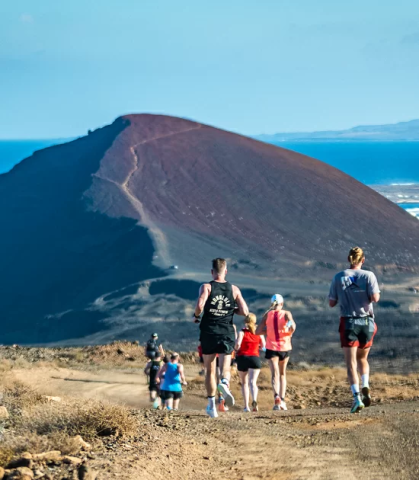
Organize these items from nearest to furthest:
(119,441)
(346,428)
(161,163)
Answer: (119,441)
(346,428)
(161,163)

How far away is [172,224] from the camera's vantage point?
32.5 metres

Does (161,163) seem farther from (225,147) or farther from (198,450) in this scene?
(198,450)

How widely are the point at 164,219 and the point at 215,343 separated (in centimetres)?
2427

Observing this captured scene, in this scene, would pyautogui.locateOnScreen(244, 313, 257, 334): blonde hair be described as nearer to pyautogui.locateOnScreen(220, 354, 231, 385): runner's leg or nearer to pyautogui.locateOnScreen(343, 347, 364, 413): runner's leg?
pyautogui.locateOnScreen(220, 354, 231, 385): runner's leg

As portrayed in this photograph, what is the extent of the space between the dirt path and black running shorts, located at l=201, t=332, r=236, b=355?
706 mm

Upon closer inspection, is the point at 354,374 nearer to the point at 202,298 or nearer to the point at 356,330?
the point at 356,330

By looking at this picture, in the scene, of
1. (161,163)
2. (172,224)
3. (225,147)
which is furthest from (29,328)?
(225,147)

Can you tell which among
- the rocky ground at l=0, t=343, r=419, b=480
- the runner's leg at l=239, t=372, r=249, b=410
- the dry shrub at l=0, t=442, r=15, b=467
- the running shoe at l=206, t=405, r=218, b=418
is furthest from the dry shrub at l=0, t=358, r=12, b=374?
the dry shrub at l=0, t=442, r=15, b=467

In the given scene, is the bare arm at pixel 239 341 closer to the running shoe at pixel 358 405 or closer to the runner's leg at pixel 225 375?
the runner's leg at pixel 225 375

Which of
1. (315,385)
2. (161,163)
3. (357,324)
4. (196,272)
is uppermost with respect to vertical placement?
(161,163)

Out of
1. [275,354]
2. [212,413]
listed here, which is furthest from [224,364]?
[275,354]

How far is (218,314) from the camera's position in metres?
8.76

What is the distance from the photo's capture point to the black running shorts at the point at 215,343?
8859 mm

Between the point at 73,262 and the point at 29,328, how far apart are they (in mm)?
4397
